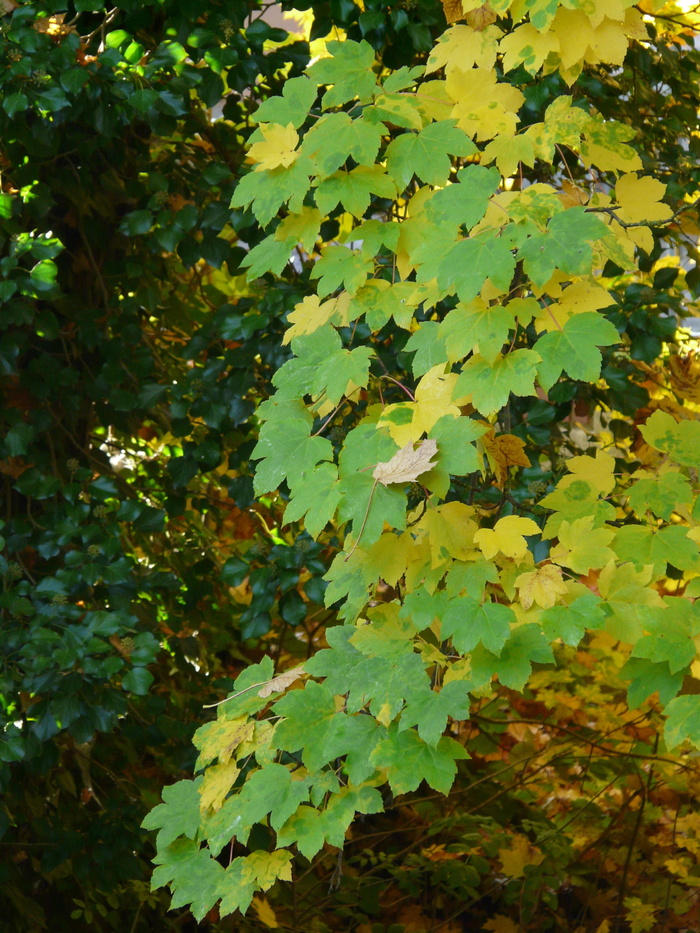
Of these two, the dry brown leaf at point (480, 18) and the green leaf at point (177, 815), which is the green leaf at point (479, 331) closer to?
the dry brown leaf at point (480, 18)

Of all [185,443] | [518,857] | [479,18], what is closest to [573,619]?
[479,18]

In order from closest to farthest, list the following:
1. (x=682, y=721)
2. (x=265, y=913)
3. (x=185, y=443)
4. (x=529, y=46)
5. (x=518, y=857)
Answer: (x=682, y=721)
(x=529, y=46)
(x=185, y=443)
(x=265, y=913)
(x=518, y=857)

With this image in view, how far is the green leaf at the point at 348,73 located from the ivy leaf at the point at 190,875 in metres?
0.81

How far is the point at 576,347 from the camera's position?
0.92 meters

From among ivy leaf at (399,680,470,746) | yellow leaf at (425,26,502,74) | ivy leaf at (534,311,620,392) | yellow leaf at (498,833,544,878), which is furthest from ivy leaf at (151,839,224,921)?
yellow leaf at (498,833,544,878)

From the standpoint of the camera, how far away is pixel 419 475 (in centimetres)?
93

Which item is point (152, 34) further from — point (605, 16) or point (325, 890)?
point (325, 890)

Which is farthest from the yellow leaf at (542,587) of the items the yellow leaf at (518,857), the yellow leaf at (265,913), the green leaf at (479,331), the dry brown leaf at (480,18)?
the yellow leaf at (518,857)

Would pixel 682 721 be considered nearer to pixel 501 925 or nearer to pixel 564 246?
pixel 564 246

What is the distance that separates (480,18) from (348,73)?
0.49 feet

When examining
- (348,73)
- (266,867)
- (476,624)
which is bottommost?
(266,867)

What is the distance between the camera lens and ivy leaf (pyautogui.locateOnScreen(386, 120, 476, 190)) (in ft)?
3.37

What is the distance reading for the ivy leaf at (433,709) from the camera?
3.03 ft

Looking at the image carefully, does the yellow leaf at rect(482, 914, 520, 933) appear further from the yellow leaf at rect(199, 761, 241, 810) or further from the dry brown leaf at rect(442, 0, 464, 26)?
the dry brown leaf at rect(442, 0, 464, 26)
